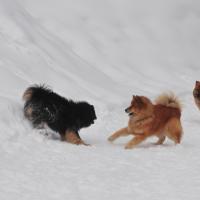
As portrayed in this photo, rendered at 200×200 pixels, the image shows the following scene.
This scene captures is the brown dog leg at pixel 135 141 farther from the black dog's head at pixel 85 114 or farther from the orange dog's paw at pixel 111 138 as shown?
the black dog's head at pixel 85 114

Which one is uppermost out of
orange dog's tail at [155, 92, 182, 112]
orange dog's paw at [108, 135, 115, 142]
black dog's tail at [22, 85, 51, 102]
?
orange dog's tail at [155, 92, 182, 112]

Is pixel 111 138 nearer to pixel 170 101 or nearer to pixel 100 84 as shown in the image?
pixel 170 101

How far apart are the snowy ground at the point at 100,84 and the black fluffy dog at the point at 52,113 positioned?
0.23 metres

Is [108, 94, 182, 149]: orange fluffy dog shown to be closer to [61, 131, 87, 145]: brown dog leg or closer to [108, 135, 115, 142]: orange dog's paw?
[108, 135, 115, 142]: orange dog's paw

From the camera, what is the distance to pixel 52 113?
954 centimetres

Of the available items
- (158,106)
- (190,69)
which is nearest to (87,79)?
(158,106)

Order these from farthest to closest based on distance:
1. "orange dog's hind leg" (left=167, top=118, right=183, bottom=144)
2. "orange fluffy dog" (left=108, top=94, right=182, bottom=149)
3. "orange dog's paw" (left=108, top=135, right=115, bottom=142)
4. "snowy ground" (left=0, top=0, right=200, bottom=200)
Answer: "orange dog's paw" (left=108, top=135, right=115, bottom=142)
"orange dog's hind leg" (left=167, top=118, right=183, bottom=144)
"orange fluffy dog" (left=108, top=94, right=182, bottom=149)
"snowy ground" (left=0, top=0, right=200, bottom=200)

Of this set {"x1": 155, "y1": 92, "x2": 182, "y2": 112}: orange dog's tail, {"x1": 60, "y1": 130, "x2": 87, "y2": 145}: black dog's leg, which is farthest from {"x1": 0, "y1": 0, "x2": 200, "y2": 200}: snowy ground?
{"x1": 155, "y1": 92, "x2": 182, "y2": 112}: orange dog's tail

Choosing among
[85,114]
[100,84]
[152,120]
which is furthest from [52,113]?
[100,84]

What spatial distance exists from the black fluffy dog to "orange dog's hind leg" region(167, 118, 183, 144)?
1670 millimetres

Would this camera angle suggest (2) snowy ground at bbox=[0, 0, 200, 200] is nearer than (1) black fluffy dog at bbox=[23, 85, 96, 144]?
Yes

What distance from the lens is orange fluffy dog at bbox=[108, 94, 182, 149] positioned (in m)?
9.44

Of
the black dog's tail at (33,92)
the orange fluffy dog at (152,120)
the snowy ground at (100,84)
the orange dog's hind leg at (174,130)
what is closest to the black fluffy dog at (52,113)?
the black dog's tail at (33,92)

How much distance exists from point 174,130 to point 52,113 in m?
2.29
